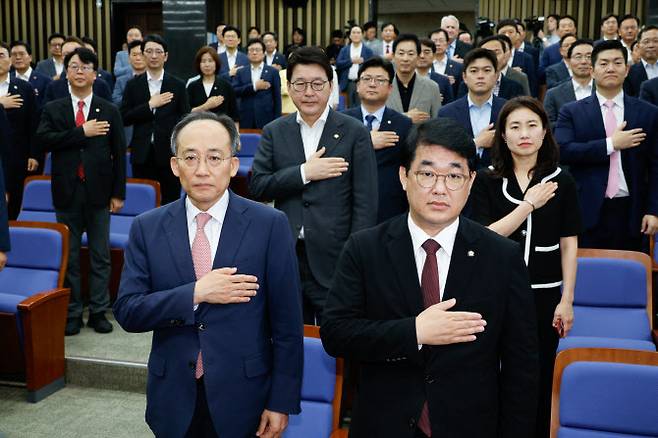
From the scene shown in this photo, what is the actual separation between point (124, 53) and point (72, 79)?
13.5 ft

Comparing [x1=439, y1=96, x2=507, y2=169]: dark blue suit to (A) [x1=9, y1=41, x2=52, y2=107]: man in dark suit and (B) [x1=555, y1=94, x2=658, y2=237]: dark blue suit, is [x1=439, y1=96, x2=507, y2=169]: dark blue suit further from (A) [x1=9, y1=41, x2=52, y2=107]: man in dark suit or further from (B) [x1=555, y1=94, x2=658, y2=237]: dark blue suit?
(A) [x1=9, y1=41, x2=52, y2=107]: man in dark suit

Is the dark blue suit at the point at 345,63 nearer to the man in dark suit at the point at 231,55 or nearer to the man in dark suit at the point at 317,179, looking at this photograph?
the man in dark suit at the point at 231,55

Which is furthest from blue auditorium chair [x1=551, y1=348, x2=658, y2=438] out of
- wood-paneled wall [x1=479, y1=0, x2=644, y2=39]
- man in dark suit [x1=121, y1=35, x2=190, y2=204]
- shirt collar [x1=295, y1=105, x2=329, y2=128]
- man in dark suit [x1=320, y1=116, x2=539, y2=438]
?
wood-paneled wall [x1=479, y1=0, x2=644, y2=39]

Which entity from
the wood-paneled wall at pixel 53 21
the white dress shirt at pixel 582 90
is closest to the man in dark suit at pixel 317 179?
the white dress shirt at pixel 582 90

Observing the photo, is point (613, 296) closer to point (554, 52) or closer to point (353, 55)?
point (554, 52)

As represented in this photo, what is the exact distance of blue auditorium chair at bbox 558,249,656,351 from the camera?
2.95 meters

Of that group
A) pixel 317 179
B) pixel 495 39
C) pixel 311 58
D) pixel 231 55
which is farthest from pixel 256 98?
pixel 317 179

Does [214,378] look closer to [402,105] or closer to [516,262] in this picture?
[516,262]

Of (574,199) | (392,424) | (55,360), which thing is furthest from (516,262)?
(55,360)

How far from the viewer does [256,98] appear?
6582 mm

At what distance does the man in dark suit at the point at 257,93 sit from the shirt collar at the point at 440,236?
199 inches

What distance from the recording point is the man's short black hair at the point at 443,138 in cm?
154

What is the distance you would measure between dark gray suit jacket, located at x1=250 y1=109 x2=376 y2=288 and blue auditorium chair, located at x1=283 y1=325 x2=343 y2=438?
476 mm

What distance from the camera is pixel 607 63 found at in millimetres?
3477
